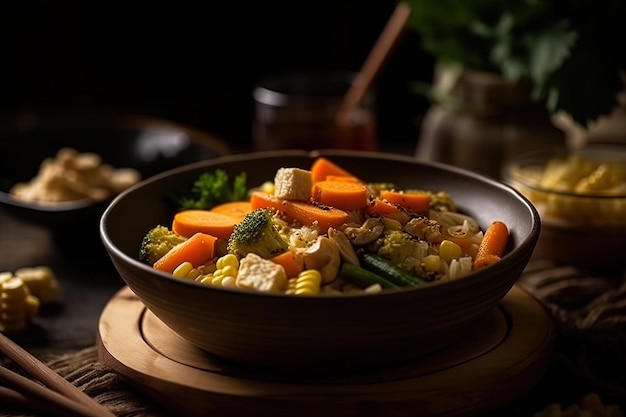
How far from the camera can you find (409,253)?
201cm

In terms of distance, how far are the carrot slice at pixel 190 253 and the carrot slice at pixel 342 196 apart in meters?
0.29

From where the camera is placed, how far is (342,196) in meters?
2.13

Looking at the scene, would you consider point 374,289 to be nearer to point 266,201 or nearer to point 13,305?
point 266,201

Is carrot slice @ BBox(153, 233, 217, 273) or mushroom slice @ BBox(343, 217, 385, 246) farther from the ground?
mushroom slice @ BBox(343, 217, 385, 246)

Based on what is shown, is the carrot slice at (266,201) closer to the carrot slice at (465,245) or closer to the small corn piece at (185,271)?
the small corn piece at (185,271)

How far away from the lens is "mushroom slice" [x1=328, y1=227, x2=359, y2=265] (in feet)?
6.46

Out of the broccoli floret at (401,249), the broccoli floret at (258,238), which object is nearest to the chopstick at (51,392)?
the broccoli floret at (258,238)

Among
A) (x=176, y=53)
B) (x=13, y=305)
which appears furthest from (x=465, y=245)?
(x=176, y=53)

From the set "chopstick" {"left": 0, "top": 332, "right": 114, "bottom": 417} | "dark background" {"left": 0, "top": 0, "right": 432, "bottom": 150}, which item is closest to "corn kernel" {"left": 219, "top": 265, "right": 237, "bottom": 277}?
"chopstick" {"left": 0, "top": 332, "right": 114, "bottom": 417}

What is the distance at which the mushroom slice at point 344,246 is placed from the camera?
197 cm

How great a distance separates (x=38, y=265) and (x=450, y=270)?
5.41 ft

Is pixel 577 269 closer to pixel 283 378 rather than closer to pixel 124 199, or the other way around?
pixel 283 378

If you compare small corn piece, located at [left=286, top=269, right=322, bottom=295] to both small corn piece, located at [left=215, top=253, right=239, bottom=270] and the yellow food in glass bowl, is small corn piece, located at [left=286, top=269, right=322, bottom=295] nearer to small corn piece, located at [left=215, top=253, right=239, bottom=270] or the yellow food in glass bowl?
small corn piece, located at [left=215, top=253, right=239, bottom=270]

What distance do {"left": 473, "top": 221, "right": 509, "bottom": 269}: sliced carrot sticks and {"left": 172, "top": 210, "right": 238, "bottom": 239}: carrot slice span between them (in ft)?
2.00
